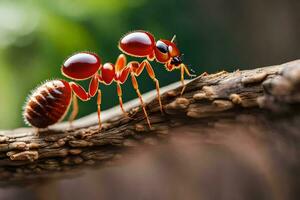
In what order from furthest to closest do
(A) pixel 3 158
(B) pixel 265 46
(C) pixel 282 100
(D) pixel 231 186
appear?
(B) pixel 265 46 → (A) pixel 3 158 → (D) pixel 231 186 → (C) pixel 282 100

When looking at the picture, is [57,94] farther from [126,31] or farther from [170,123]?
[126,31]

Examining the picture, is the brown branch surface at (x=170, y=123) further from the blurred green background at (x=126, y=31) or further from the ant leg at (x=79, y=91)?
the blurred green background at (x=126, y=31)

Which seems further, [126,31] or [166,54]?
[126,31]

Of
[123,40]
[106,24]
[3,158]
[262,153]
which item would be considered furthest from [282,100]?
[106,24]

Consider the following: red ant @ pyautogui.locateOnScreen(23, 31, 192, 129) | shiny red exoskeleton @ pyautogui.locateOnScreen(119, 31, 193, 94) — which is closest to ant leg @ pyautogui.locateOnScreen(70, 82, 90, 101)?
red ant @ pyautogui.locateOnScreen(23, 31, 192, 129)

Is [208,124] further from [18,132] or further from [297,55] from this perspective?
[297,55]

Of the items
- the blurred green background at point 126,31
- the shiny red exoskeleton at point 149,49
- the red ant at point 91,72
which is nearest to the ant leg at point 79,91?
the red ant at point 91,72

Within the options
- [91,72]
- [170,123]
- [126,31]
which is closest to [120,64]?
[91,72]
